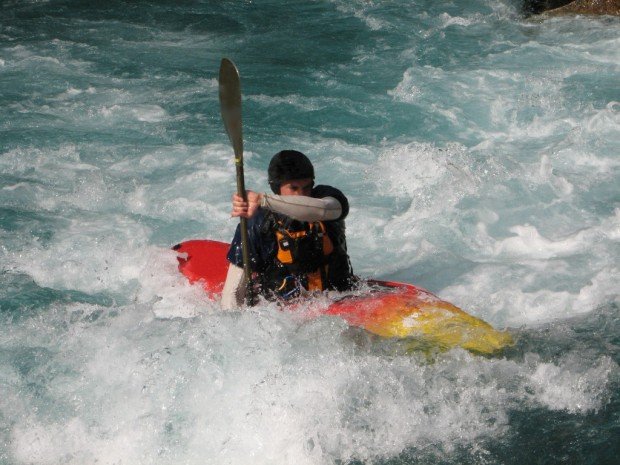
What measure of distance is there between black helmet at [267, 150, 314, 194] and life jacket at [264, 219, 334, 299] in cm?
26

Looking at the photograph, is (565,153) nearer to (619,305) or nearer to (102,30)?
(619,305)

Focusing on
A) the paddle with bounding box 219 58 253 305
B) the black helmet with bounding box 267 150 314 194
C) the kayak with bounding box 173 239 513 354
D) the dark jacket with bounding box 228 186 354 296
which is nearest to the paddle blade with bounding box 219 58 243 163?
the paddle with bounding box 219 58 253 305

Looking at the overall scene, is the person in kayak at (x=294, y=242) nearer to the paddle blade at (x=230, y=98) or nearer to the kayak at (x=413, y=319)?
the kayak at (x=413, y=319)

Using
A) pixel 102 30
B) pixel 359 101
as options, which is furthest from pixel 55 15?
pixel 359 101

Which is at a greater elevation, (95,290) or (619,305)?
(619,305)

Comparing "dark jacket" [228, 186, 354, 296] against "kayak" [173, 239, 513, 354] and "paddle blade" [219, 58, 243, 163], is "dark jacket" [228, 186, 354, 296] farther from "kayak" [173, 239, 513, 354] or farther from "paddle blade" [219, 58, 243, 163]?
"paddle blade" [219, 58, 243, 163]

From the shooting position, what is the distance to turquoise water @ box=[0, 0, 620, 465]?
4285 mm

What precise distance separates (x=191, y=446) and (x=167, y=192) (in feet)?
12.3

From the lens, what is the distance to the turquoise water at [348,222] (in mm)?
4285

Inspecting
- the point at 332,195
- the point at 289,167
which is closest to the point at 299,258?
the point at 332,195

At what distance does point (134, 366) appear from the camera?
4.53 m

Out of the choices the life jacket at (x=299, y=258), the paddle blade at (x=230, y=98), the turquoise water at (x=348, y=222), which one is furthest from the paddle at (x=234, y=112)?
the turquoise water at (x=348, y=222)

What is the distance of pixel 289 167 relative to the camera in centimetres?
420

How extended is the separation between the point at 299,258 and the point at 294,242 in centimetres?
9
